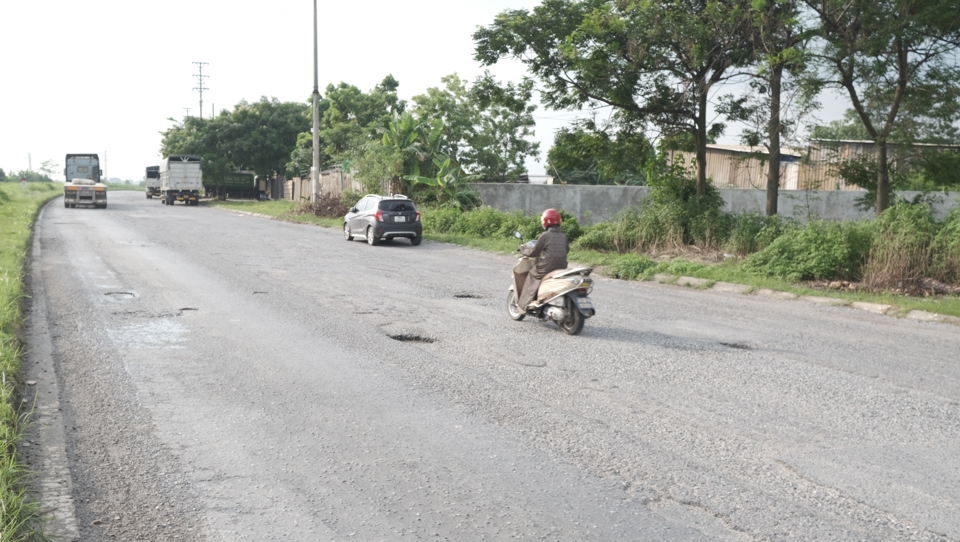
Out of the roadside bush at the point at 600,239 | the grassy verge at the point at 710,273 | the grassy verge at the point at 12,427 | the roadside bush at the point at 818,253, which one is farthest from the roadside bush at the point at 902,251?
the grassy verge at the point at 12,427

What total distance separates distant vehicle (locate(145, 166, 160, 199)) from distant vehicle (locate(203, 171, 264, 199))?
5.60m

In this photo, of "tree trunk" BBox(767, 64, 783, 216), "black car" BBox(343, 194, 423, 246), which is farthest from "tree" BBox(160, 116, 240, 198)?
"tree trunk" BBox(767, 64, 783, 216)

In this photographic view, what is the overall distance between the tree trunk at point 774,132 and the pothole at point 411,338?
36.2ft

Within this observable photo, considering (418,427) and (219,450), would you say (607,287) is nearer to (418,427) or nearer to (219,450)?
(418,427)

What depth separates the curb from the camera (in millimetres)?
11617

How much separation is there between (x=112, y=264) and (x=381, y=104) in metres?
45.5

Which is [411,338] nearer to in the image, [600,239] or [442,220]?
[600,239]

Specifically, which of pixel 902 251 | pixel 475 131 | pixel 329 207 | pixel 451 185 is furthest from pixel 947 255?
pixel 475 131

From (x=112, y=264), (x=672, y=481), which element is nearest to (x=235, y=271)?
(x=112, y=264)

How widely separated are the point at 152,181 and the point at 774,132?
208ft

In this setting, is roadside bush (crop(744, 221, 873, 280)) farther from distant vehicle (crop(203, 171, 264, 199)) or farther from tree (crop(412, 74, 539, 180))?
distant vehicle (crop(203, 171, 264, 199))

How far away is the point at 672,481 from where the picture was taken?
16.7 ft

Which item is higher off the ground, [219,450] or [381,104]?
[381,104]

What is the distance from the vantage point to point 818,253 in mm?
14766
